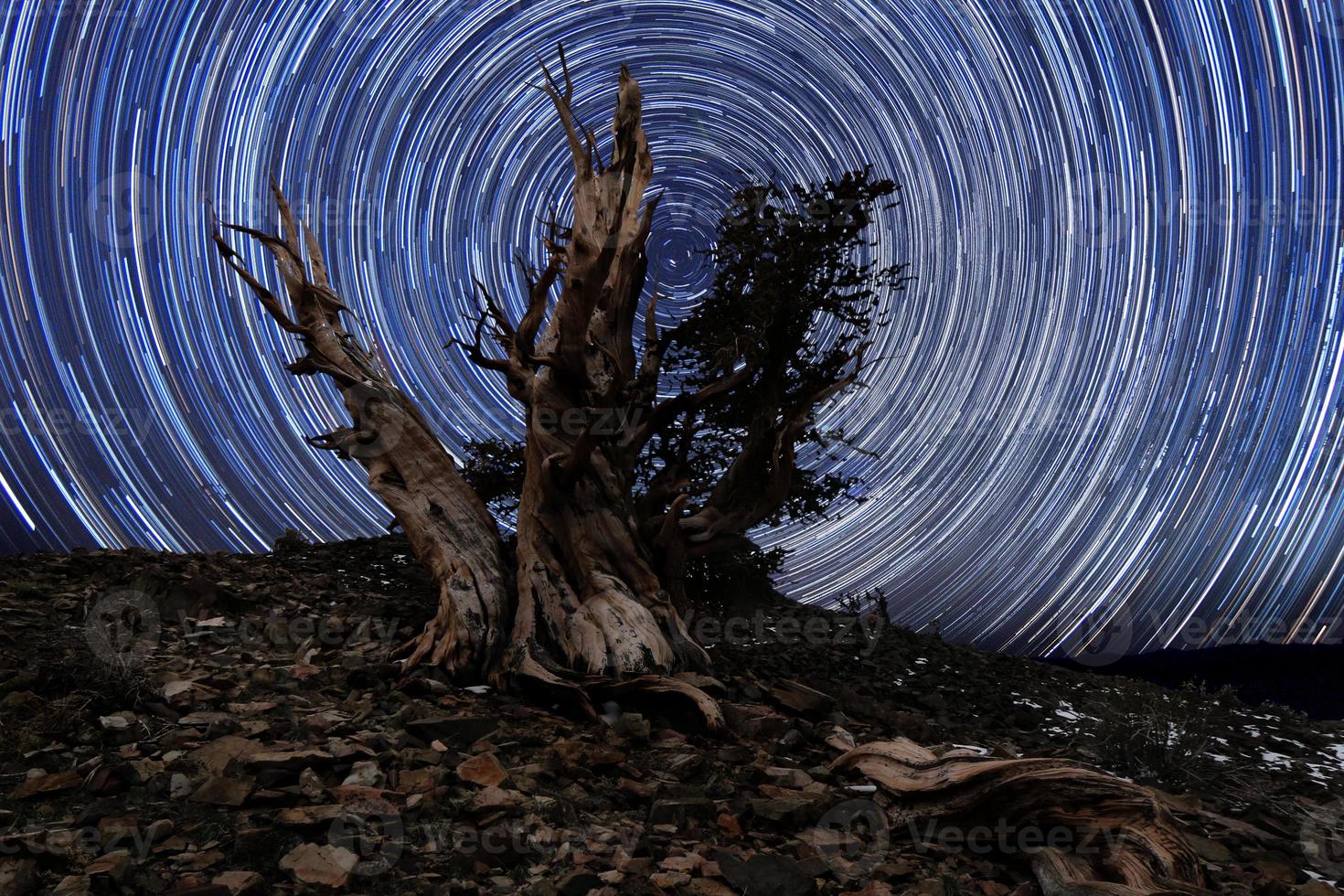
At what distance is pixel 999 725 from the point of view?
8.74 meters

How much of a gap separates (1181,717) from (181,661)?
410 inches

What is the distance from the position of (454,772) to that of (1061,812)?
385cm

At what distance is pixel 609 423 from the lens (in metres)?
9.72

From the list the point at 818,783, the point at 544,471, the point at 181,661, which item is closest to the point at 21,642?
the point at 181,661

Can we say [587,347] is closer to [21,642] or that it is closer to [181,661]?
[181,661]

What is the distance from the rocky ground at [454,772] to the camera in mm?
3887

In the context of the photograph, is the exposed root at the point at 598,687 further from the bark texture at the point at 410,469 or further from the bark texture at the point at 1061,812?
the bark texture at the point at 1061,812

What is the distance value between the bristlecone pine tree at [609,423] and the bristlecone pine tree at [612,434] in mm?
28

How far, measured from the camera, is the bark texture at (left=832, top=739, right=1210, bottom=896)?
4152 mm

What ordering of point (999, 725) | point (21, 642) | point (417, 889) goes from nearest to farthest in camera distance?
point (417, 889) < point (21, 642) < point (999, 725)
